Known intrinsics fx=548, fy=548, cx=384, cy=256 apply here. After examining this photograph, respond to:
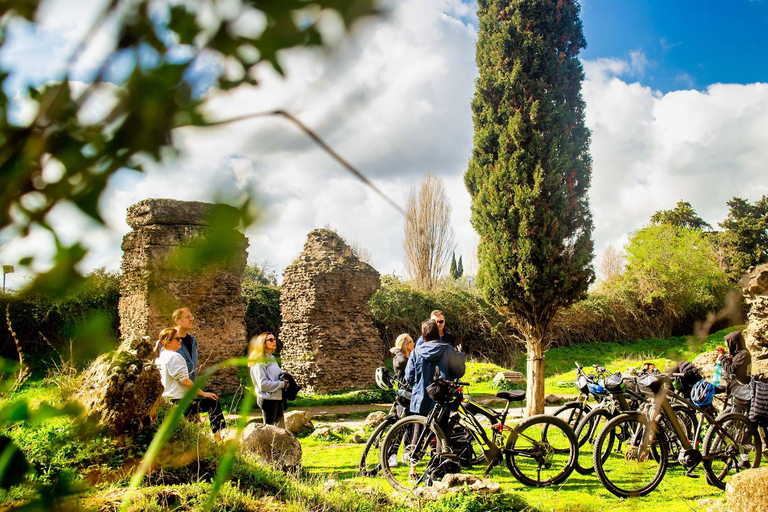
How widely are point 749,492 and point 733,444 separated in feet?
7.76

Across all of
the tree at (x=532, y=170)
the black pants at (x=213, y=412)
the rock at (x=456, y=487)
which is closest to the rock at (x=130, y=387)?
the black pants at (x=213, y=412)

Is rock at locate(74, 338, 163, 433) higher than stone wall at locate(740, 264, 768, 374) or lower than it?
lower

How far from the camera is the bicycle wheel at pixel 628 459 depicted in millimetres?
5180

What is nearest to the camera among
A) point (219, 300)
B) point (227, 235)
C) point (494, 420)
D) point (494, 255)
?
point (227, 235)

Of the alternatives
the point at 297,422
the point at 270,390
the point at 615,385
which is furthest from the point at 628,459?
the point at 297,422

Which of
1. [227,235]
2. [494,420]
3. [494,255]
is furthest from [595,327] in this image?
[227,235]

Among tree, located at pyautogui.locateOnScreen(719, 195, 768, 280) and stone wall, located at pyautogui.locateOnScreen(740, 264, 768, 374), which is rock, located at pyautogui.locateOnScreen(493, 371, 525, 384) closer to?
tree, located at pyautogui.locateOnScreen(719, 195, 768, 280)

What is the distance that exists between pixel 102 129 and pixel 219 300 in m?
14.8

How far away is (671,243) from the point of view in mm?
25078

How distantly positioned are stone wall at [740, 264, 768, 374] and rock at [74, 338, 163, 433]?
8.53m

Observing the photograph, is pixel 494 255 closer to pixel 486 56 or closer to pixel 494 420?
pixel 486 56

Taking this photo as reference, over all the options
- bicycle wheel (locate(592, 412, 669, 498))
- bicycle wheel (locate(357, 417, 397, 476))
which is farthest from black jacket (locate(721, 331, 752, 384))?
bicycle wheel (locate(357, 417, 397, 476))

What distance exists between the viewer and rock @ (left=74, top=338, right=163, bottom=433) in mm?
4473

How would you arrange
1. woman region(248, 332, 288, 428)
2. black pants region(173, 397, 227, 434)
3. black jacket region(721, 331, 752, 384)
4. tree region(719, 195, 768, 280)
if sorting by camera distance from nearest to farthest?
black pants region(173, 397, 227, 434) < woman region(248, 332, 288, 428) < black jacket region(721, 331, 752, 384) < tree region(719, 195, 768, 280)
